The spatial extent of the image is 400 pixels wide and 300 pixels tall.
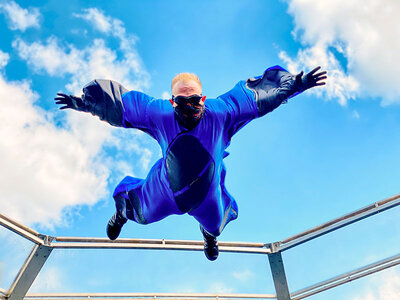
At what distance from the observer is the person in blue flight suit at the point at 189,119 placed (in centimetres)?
263

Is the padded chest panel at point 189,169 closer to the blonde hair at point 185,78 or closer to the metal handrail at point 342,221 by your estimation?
the blonde hair at point 185,78

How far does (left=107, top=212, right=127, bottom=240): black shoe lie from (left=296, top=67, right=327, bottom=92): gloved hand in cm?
185

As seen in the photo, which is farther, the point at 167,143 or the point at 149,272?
the point at 149,272

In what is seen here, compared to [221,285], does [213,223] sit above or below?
below

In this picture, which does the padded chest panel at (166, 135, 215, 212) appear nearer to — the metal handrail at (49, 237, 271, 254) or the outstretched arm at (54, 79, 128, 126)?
the outstretched arm at (54, 79, 128, 126)

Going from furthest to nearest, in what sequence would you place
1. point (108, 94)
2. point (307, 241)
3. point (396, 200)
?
point (307, 241) → point (396, 200) → point (108, 94)

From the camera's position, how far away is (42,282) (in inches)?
188

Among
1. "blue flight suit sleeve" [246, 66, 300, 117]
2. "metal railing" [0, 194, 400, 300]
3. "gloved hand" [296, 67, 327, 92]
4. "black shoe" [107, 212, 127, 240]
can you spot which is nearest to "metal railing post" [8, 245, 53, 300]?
"metal railing" [0, 194, 400, 300]

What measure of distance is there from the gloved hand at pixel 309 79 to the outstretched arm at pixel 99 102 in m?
1.25

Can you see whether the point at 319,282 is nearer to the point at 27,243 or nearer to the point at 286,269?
the point at 286,269

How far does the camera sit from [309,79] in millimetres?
2729

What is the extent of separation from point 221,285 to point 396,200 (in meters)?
2.36

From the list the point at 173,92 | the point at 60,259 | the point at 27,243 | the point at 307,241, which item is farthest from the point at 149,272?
the point at 173,92

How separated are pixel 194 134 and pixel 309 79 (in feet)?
2.90
